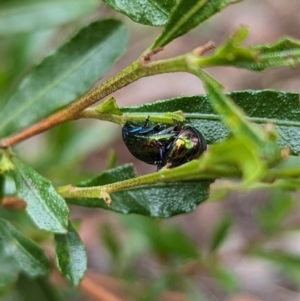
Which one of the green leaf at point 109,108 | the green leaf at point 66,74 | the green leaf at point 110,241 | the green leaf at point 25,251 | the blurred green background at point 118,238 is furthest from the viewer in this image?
the green leaf at point 110,241

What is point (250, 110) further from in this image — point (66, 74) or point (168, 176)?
point (66, 74)

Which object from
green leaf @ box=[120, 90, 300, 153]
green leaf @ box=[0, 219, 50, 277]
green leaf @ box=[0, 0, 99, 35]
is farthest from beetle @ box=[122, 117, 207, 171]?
green leaf @ box=[0, 0, 99, 35]

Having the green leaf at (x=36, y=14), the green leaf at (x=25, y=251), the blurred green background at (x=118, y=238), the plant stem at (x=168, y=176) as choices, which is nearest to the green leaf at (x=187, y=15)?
the plant stem at (x=168, y=176)

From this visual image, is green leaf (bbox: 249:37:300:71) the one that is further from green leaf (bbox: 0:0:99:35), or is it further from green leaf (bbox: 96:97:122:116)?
green leaf (bbox: 0:0:99:35)

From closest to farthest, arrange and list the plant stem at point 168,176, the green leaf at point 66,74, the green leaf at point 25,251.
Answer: the plant stem at point 168,176 → the green leaf at point 25,251 → the green leaf at point 66,74

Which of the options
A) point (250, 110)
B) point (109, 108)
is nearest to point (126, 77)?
point (109, 108)

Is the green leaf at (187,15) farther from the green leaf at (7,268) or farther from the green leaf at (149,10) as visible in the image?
the green leaf at (7,268)
